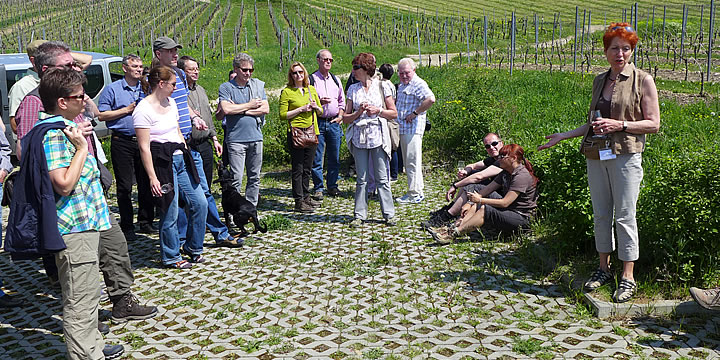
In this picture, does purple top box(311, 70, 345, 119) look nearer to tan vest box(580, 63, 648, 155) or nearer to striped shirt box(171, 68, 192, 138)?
striped shirt box(171, 68, 192, 138)

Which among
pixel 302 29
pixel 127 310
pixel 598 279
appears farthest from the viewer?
pixel 302 29

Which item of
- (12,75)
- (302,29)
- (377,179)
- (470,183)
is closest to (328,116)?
(377,179)

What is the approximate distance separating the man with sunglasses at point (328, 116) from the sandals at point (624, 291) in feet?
14.5

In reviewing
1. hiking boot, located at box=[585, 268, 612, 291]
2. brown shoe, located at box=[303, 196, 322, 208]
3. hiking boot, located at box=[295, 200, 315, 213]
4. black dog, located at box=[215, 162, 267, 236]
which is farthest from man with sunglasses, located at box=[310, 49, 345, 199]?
hiking boot, located at box=[585, 268, 612, 291]

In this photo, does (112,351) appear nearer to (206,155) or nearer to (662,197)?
(206,155)

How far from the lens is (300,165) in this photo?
846 cm

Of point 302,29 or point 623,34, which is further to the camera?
point 302,29

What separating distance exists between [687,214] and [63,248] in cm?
436

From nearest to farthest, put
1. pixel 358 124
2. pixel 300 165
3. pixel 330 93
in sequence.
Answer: pixel 358 124 < pixel 300 165 < pixel 330 93

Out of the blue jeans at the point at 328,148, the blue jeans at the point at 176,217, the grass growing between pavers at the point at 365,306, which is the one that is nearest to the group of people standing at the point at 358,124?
the blue jeans at the point at 328,148

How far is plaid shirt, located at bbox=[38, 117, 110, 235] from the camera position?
388 cm

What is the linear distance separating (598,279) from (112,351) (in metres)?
3.63

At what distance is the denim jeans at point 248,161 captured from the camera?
7.65 meters

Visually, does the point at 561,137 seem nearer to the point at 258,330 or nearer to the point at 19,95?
the point at 258,330
